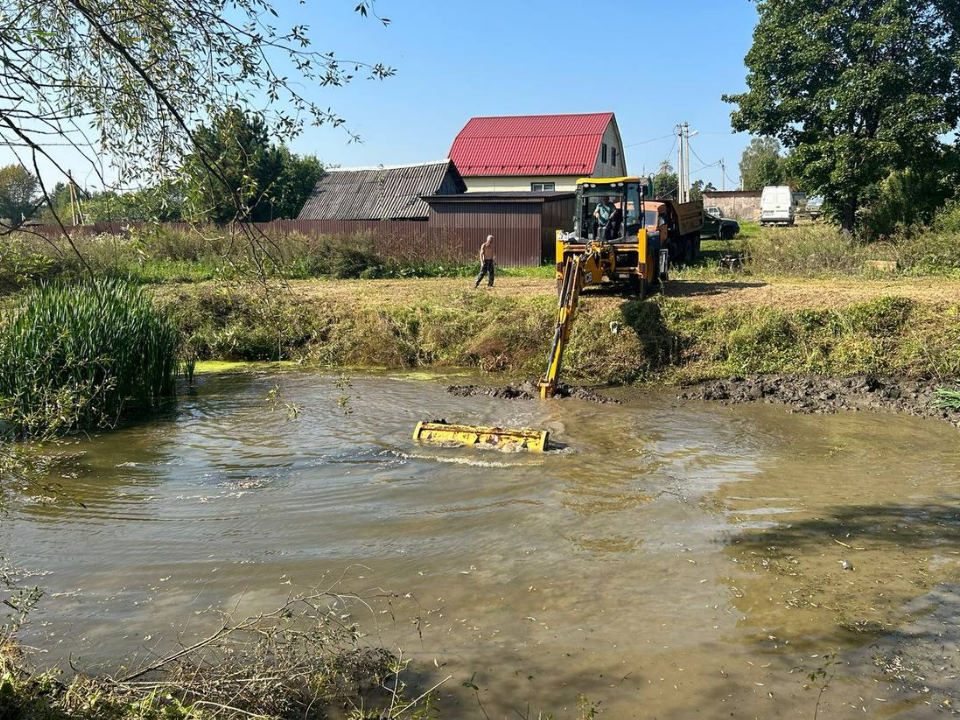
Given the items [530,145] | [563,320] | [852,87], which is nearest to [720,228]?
[852,87]

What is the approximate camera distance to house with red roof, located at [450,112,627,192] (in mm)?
39250

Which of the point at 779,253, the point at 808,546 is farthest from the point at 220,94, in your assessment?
the point at 779,253

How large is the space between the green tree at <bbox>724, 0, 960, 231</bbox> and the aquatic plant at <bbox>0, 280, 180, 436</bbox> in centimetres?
1839

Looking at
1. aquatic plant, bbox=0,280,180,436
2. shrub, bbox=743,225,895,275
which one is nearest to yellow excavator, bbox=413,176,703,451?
shrub, bbox=743,225,895,275

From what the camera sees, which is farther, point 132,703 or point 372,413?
point 372,413

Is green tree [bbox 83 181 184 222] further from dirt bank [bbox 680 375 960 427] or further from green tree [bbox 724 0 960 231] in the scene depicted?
green tree [bbox 724 0 960 231]

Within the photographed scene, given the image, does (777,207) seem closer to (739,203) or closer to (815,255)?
(739,203)

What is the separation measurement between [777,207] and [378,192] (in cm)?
2183

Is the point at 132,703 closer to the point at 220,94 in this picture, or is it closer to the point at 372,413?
the point at 220,94

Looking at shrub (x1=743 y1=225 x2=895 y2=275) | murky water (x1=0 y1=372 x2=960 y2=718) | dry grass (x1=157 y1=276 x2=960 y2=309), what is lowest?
murky water (x1=0 y1=372 x2=960 y2=718)

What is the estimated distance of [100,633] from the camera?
5.39m

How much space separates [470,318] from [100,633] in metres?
10.7

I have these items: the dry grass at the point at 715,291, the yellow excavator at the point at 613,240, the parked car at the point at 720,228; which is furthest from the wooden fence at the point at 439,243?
the parked car at the point at 720,228

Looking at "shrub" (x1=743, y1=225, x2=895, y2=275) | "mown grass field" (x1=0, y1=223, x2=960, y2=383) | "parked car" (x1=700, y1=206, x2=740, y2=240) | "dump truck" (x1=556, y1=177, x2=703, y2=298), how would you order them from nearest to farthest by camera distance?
"mown grass field" (x1=0, y1=223, x2=960, y2=383) < "dump truck" (x1=556, y1=177, x2=703, y2=298) < "shrub" (x1=743, y1=225, x2=895, y2=275) < "parked car" (x1=700, y1=206, x2=740, y2=240)
